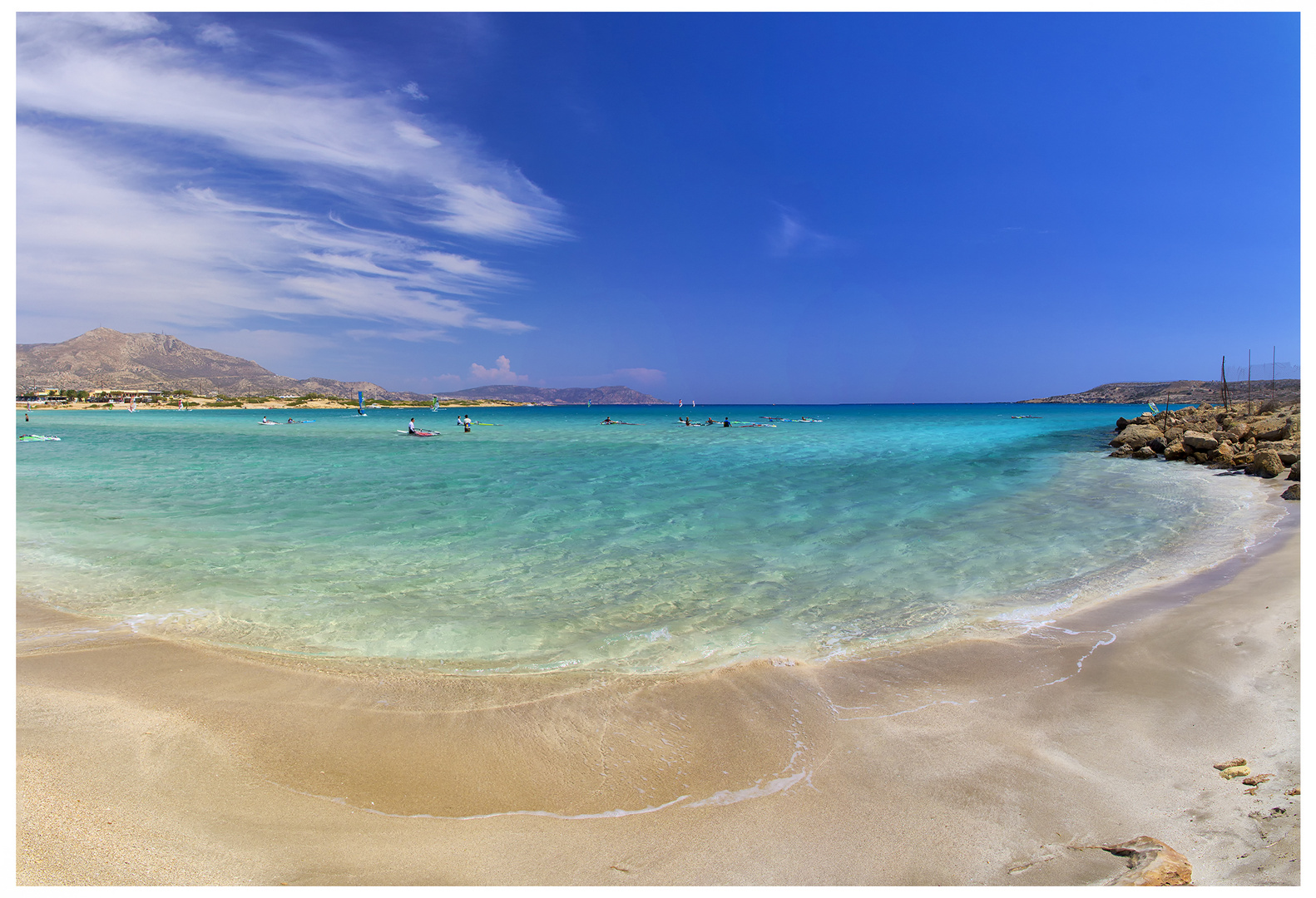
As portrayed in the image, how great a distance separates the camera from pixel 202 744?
13.3 feet

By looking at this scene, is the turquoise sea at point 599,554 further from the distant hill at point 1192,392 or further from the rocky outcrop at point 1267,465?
the distant hill at point 1192,392

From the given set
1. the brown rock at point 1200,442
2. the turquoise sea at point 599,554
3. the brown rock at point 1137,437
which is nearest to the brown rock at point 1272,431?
the brown rock at point 1200,442

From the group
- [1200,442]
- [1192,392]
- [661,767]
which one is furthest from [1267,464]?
[1192,392]

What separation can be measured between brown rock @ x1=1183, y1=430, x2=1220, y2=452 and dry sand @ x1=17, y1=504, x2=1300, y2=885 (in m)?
22.1

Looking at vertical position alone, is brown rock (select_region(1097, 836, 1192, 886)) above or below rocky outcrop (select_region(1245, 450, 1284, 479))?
below

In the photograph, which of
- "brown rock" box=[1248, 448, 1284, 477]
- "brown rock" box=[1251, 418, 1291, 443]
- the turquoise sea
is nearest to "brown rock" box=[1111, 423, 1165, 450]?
"brown rock" box=[1251, 418, 1291, 443]

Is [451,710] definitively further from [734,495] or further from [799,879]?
[734,495]

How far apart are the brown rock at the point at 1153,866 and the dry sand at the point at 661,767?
4.8 inches

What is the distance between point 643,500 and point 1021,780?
12340 mm

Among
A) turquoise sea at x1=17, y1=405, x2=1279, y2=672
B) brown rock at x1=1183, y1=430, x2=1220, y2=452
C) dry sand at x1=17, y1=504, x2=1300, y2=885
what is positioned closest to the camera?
dry sand at x1=17, y1=504, x2=1300, y2=885

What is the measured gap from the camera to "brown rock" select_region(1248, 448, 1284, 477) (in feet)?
59.5

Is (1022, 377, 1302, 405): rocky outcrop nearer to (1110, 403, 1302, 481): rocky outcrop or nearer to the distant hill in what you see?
the distant hill

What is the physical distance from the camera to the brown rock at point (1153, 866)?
269cm
